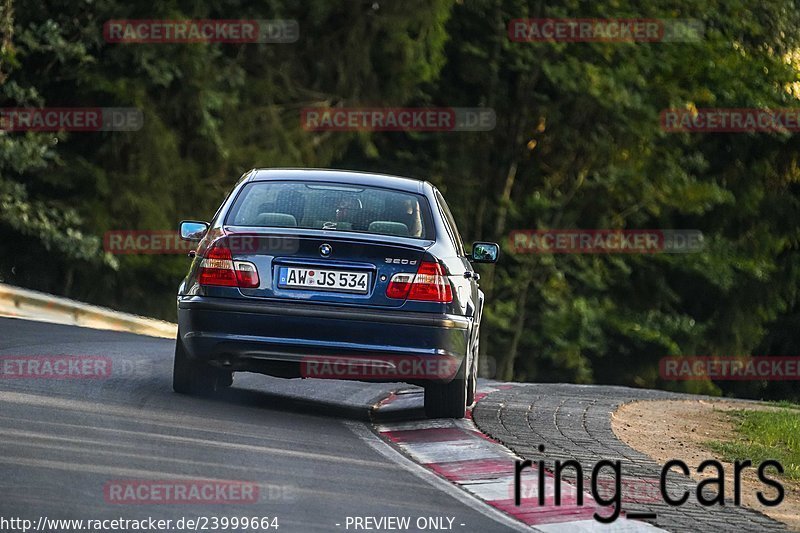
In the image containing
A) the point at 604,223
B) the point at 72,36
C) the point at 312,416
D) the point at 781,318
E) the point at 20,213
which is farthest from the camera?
the point at 781,318

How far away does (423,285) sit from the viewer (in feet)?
34.4

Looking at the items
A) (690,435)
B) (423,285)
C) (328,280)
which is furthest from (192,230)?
(690,435)

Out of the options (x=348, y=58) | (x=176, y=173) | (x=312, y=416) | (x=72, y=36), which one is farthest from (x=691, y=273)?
(x=312, y=416)

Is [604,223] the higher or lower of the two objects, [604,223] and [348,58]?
the lower

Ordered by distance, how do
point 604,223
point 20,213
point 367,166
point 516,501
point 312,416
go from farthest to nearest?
point 604,223 < point 367,166 < point 20,213 < point 312,416 < point 516,501

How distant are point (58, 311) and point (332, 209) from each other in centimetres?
866

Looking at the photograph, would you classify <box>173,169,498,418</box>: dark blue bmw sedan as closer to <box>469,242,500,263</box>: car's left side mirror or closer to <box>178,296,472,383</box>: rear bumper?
<box>178,296,472,383</box>: rear bumper

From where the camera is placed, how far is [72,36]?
95.5 ft

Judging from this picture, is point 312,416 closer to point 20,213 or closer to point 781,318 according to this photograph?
point 20,213

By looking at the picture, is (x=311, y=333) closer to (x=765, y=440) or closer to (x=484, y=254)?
(x=484, y=254)

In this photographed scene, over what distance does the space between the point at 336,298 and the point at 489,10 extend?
2730cm

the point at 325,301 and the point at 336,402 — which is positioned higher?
the point at 325,301

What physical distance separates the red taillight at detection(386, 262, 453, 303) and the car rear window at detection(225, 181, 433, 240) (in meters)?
0.40

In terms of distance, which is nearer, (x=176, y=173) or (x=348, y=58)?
(x=176, y=173)
